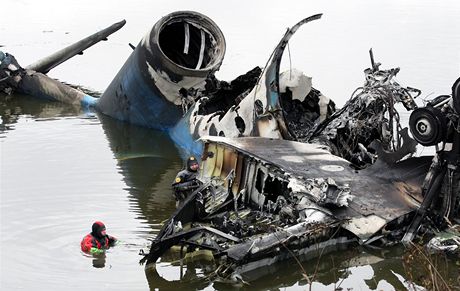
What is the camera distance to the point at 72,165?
1622 cm

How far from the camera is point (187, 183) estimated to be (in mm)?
12062

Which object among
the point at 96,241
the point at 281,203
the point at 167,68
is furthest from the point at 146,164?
the point at 281,203

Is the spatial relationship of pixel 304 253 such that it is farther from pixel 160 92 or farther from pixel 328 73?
pixel 328 73

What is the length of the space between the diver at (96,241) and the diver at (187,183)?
4.91 ft

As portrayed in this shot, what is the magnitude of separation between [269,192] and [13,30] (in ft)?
86.4

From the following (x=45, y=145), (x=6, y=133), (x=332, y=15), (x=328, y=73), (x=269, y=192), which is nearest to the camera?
(x=269, y=192)

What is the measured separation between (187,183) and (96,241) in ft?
5.82

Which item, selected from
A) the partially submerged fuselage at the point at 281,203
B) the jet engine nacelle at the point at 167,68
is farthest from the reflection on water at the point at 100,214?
the jet engine nacelle at the point at 167,68

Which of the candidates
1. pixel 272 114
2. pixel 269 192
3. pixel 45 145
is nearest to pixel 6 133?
pixel 45 145

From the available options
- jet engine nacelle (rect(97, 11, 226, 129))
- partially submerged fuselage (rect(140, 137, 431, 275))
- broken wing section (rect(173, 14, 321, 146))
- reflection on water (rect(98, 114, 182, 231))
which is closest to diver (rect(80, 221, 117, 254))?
partially submerged fuselage (rect(140, 137, 431, 275))

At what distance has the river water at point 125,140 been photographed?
10383 mm

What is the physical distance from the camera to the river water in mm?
10383

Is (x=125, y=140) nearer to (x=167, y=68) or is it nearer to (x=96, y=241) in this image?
(x=167, y=68)

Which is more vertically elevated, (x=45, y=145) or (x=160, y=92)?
(x=160, y=92)
